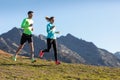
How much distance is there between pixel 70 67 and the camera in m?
24.7

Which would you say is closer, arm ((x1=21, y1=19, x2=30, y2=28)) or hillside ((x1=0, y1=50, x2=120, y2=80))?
hillside ((x1=0, y1=50, x2=120, y2=80))

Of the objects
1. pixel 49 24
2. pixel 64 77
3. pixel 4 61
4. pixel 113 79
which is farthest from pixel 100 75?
pixel 4 61

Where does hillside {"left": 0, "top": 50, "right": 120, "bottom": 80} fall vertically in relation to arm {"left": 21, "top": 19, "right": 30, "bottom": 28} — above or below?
below

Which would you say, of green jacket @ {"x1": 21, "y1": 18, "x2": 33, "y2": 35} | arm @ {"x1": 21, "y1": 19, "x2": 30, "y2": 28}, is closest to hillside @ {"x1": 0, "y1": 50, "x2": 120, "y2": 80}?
green jacket @ {"x1": 21, "y1": 18, "x2": 33, "y2": 35}

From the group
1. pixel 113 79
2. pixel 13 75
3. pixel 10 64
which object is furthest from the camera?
pixel 10 64

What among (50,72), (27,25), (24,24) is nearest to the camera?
(50,72)

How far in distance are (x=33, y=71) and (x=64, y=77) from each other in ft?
7.05

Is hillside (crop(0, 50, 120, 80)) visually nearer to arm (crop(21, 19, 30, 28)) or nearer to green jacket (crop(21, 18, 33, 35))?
green jacket (crop(21, 18, 33, 35))

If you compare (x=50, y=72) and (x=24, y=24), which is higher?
(x=24, y=24)

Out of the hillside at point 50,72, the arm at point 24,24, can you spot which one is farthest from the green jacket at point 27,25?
the hillside at point 50,72

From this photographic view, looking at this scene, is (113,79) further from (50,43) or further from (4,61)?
(4,61)

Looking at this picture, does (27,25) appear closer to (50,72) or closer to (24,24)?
(24,24)

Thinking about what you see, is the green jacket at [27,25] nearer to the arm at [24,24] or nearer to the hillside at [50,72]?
the arm at [24,24]

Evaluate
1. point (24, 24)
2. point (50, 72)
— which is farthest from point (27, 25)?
point (50, 72)
